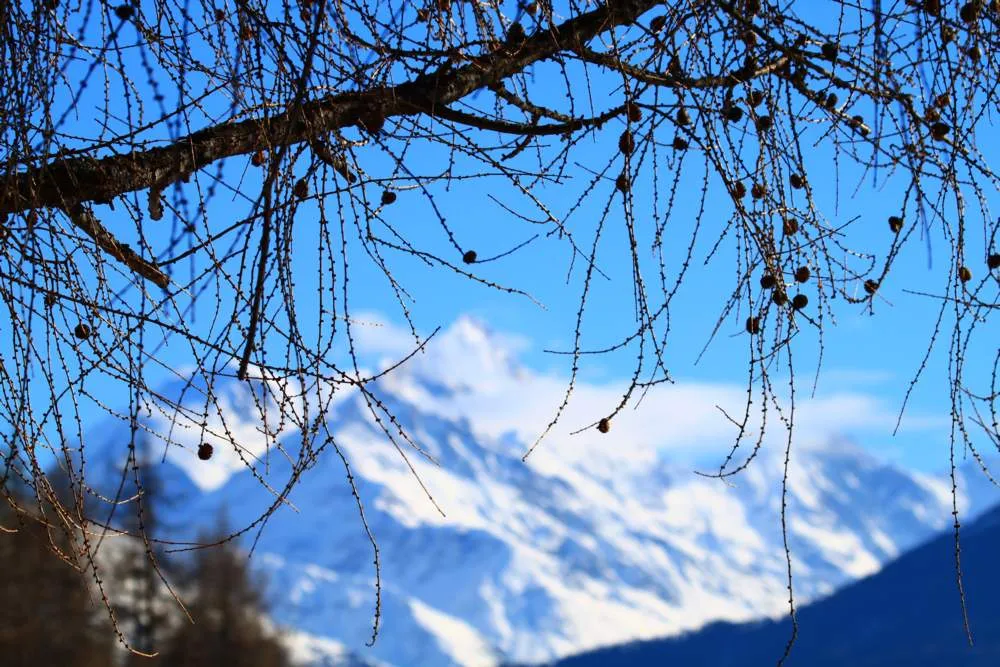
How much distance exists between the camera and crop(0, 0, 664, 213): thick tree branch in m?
2.41

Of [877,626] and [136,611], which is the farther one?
[877,626]

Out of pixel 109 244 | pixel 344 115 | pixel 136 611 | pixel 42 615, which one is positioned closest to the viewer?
pixel 344 115

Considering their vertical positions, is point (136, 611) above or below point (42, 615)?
above

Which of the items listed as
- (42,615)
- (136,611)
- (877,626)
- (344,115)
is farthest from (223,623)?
(877,626)

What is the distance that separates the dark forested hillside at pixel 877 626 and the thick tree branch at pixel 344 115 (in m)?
106

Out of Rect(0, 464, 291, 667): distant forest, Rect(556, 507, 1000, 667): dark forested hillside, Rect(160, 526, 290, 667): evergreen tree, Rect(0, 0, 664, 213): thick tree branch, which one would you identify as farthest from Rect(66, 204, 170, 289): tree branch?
Rect(556, 507, 1000, 667): dark forested hillside

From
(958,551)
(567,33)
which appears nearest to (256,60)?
(567,33)

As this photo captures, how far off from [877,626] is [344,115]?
12330 cm

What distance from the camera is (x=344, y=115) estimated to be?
7.91ft

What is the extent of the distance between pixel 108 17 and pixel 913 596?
124240 millimetres

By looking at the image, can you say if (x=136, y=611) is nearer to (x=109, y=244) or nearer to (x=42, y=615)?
(x=42, y=615)

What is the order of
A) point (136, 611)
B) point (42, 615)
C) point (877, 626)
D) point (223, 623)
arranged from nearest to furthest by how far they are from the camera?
point (42, 615), point (136, 611), point (223, 623), point (877, 626)

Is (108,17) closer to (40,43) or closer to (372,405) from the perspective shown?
(40,43)

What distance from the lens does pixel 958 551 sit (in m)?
2.13
